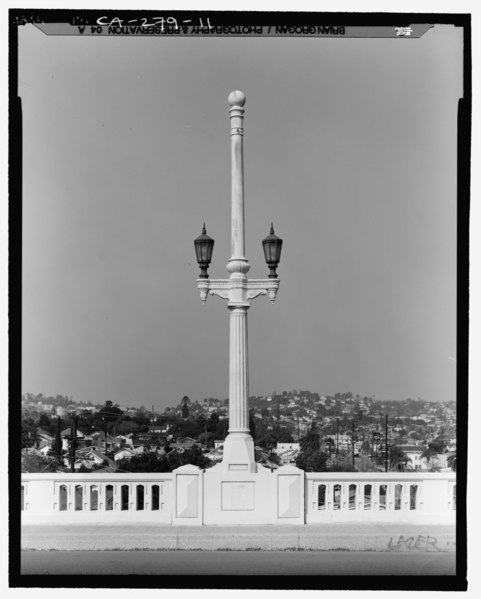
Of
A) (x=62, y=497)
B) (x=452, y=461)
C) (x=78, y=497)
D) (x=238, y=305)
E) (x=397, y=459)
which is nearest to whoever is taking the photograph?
(x=452, y=461)

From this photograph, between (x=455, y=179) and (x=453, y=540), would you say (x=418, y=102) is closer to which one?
(x=455, y=179)

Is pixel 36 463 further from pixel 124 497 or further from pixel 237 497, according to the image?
pixel 237 497

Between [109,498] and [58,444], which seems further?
[109,498]

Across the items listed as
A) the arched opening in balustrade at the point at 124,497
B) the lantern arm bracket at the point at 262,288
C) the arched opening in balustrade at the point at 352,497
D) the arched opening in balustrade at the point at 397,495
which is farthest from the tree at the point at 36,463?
the arched opening in balustrade at the point at 397,495

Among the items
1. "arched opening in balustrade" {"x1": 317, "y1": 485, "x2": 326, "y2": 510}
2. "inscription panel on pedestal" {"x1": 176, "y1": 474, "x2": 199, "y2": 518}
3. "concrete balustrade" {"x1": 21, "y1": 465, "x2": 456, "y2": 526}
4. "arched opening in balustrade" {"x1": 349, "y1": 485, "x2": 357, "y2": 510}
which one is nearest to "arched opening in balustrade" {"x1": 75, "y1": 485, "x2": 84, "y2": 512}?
"concrete balustrade" {"x1": 21, "y1": 465, "x2": 456, "y2": 526}

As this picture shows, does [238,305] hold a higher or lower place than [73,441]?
higher

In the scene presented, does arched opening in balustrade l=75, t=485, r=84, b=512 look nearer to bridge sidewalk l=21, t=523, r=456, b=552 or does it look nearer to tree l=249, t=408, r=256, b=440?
bridge sidewalk l=21, t=523, r=456, b=552

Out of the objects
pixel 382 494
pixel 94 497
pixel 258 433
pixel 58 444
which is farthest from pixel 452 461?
pixel 58 444
